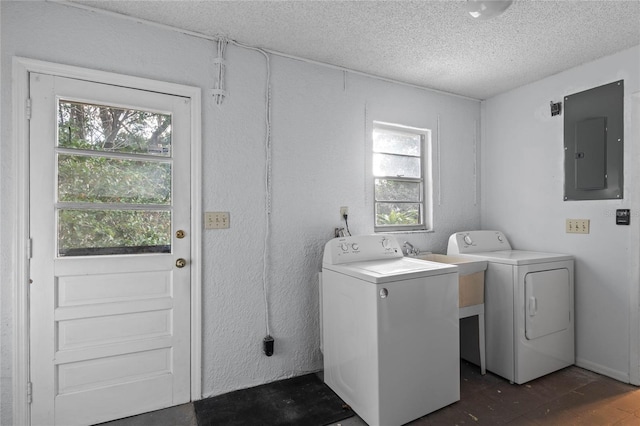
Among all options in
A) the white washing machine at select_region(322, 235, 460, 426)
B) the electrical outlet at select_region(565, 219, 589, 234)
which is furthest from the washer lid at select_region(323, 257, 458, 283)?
the electrical outlet at select_region(565, 219, 589, 234)

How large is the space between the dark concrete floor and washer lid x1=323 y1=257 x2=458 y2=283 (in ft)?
2.85

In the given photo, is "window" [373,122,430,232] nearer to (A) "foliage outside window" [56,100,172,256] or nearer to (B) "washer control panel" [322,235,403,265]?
(B) "washer control panel" [322,235,403,265]

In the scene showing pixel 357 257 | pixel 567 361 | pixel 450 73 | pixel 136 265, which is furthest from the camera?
pixel 450 73

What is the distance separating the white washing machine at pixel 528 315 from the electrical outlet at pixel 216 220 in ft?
6.51

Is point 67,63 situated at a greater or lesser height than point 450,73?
lesser

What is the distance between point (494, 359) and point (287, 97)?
2521 mm

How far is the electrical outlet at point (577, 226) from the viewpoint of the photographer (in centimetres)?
259

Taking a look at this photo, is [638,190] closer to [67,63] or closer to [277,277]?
[277,277]

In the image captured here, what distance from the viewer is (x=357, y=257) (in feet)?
7.81

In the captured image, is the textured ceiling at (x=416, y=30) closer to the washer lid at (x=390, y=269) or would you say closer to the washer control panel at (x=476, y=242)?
the washer control panel at (x=476, y=242)

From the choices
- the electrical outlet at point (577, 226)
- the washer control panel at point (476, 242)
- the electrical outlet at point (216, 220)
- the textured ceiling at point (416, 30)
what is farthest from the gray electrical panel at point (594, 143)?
the electrical outlet at point (216, 220)

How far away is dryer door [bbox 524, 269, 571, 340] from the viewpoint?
2393 millimetres

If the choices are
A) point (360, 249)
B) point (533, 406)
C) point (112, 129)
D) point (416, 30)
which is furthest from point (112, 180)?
point (533, 406)

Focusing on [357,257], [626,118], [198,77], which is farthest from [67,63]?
[626,118]
